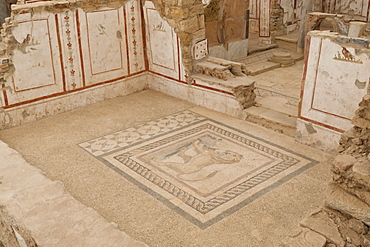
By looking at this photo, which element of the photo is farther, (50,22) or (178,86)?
(178,86)

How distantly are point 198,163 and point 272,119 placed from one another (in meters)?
1.19

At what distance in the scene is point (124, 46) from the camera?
19.2 feet

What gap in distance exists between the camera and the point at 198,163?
13.3 feet

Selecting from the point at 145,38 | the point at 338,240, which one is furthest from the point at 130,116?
the point at 338,240

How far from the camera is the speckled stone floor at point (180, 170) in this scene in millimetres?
3150

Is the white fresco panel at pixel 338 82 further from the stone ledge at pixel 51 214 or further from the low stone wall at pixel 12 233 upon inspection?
the low stone wall at pixel 12 233

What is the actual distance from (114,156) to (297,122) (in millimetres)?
1979

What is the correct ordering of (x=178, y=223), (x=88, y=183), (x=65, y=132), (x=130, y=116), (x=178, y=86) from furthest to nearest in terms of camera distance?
(x=178, y=86) → (x=130, y=116) → (x=65, y=132) → (x=88, y=183) → (x=178, y=223)

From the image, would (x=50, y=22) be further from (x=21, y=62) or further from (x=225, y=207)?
(x=225, y=207)

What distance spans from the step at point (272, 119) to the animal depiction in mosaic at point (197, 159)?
710 mm

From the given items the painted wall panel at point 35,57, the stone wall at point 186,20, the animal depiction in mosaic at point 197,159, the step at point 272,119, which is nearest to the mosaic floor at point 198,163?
the animal depiction in mosaic at point 197,159

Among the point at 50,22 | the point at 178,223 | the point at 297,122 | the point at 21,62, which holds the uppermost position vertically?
the point at 50,22

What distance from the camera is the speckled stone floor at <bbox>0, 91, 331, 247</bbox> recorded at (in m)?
3.15

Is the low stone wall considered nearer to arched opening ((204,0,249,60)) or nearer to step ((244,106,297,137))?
step ((244,106,297,137))
